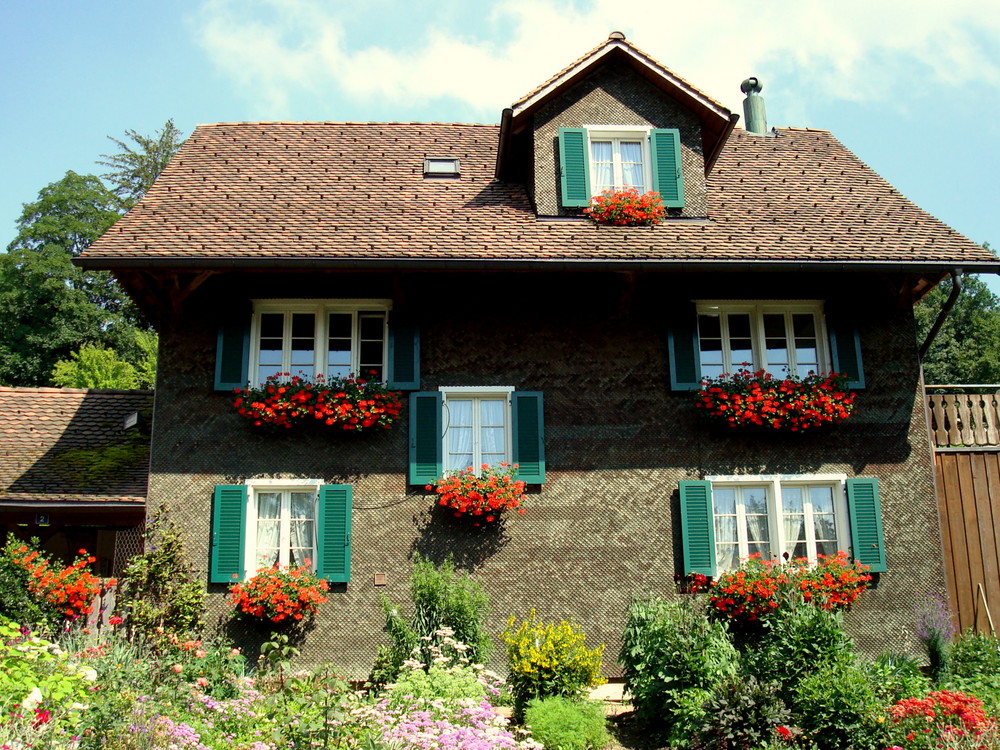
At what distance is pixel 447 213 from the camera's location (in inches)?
486

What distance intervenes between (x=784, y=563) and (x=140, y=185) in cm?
3354

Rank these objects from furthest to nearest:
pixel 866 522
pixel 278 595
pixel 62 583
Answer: pixel 866 522 < pixel 278 595 < pixel 62 583

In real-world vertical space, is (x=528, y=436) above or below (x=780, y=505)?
above

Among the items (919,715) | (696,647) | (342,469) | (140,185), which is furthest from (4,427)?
(140,185)

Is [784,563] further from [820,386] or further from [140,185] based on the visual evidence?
[140,185]

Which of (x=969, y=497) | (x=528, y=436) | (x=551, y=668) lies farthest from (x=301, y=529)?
(x=969, y=497)

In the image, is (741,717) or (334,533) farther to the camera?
(334,533)

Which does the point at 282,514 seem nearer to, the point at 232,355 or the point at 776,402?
the point at 232,355

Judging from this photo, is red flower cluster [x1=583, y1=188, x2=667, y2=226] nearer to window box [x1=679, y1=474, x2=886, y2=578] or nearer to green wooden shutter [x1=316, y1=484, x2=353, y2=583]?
window box [x1=679, y1=474, x2=886, y2=578]

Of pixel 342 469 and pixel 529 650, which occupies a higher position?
pixel 342 469

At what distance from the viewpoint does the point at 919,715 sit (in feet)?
25.0

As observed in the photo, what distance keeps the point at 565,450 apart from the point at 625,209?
126 inches

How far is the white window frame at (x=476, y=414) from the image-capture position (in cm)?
1125

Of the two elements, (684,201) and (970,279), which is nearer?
(684,201)
